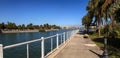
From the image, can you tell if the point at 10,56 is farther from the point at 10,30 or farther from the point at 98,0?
the point at 10,30

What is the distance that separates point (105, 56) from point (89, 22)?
57800 mm

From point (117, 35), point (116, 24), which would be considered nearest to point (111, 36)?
point (117, 35)

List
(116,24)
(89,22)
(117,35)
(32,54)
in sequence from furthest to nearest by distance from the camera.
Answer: (89,22) → (117,35) → (116,24) → (32,54)

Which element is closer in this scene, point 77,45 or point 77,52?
point 77,52

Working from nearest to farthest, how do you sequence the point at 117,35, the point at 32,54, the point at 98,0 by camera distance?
the point at 32,54 → the point at 117,35 → the point at 98,0

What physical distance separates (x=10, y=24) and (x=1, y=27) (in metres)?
13.4

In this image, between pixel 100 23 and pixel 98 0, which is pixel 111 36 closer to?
pixel 98 0

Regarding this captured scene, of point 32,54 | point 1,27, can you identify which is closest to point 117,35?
point 32,54

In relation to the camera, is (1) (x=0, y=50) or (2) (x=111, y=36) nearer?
(1) (x=0, y=50)

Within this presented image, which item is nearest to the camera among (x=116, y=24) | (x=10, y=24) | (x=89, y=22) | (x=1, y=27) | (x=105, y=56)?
(x=105, y=56)

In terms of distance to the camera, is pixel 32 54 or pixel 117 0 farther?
pixel 117 0

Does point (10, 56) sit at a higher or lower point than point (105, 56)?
lower

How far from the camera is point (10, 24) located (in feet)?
586

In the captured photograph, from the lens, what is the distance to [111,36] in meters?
33.4
